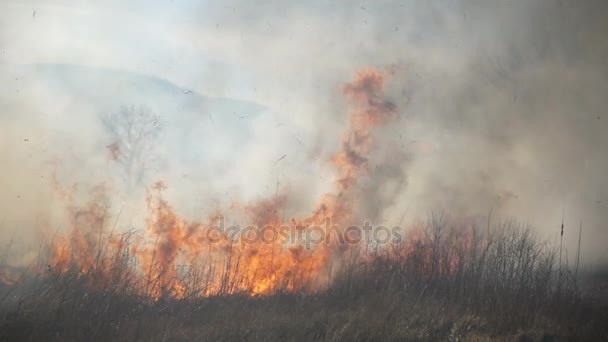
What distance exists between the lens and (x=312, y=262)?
18156 mm

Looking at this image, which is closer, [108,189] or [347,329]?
[347,329]

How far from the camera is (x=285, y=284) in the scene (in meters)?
16.6

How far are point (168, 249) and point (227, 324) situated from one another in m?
4.71

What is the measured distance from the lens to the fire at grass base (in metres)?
11.7

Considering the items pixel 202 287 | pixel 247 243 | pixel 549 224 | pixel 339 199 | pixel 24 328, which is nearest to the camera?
pixel 24 328

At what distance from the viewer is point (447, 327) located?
44.4 ft

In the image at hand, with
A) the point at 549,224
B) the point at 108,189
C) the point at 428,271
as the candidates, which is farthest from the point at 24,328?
the point at 549,224

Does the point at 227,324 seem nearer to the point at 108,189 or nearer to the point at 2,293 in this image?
the point at 2,293

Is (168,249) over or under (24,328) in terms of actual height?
over

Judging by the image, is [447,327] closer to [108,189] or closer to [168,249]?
[168,249]

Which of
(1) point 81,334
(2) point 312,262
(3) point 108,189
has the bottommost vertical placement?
(1) point 81,334

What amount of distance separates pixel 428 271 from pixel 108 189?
1356 cm

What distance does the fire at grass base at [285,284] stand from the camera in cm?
1170

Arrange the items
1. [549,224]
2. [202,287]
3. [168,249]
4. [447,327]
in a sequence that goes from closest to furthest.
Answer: [447,327]
[202,287]
[168,249]
[549,224]
